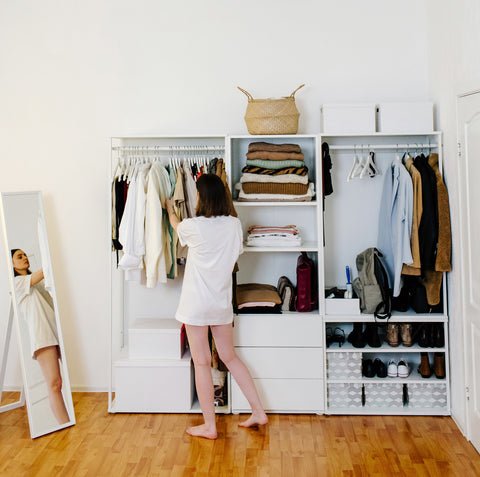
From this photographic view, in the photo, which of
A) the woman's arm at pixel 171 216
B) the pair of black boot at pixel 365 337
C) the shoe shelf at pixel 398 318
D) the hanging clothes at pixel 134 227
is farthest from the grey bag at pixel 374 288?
the hanging clothes at pixel 134 227

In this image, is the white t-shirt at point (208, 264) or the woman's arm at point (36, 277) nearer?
the white t-shirt at point (208, 264)

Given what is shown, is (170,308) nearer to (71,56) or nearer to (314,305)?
(314,305)

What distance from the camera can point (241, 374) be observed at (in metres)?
3.55

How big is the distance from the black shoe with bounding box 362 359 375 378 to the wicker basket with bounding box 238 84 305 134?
165 cm

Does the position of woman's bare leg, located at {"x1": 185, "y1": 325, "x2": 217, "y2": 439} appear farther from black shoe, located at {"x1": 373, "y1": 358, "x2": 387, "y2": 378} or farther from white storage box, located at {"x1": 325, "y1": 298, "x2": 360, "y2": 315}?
black shoe, located at {"x1": 373, "y1": 358, "x2": 387, "y2": 378}

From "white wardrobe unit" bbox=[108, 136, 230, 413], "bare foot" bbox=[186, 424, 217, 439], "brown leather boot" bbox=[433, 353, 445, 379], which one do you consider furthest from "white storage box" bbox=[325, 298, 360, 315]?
"bare foot" bbox=[186, 424, 217, 439]

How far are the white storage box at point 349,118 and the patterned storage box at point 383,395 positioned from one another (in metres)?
1.72

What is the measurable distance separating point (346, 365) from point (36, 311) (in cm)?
207

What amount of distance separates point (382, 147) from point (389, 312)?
3.69 ft

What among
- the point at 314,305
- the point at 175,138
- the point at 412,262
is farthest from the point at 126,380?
the point at 412,262

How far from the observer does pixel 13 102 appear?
4.22 meters

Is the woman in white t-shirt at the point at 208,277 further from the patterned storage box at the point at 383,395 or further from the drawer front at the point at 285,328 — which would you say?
the patterned storage box at the point at 383,395

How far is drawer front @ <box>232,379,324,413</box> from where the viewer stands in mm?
3760

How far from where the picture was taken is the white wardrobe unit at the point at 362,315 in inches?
148
